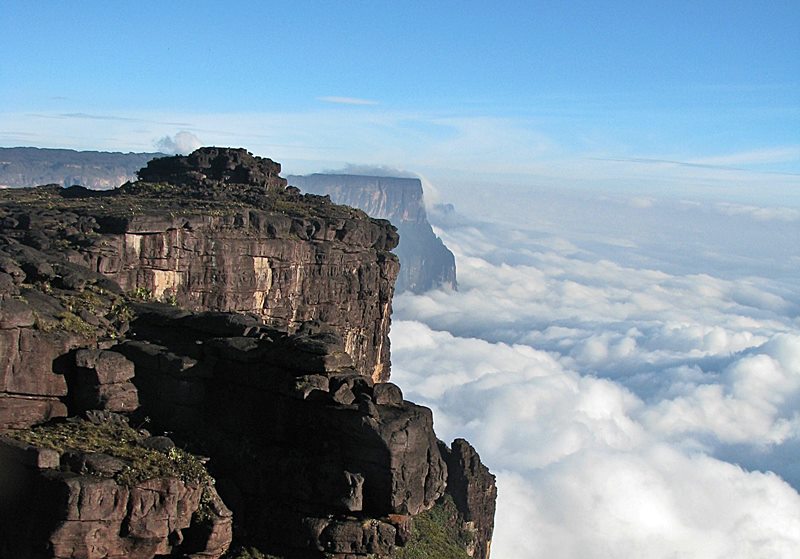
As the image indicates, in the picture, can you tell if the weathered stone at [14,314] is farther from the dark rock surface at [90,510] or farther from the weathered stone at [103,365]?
the dark rock surface at [90,510]

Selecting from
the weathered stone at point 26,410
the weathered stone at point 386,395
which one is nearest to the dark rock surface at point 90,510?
the weathered stone at point 26,410

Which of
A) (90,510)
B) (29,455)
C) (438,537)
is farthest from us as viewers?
(438,537)

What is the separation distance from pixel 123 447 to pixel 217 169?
73874 mm

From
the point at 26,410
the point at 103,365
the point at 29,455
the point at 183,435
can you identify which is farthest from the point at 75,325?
the point at 29,455

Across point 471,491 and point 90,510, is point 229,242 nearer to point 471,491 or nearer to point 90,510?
point 471,491

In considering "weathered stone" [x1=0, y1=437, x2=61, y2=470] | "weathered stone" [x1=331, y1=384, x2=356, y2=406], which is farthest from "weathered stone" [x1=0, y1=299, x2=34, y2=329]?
"weathered stone" [x1=331, y1=384, x2=356, y2=406]

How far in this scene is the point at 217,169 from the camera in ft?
364

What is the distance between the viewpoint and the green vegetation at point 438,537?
65250 mm

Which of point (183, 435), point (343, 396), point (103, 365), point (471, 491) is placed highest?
point (103, 365)

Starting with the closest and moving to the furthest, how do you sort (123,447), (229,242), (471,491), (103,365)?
(123,447) < (103,365) < (229,242) < (471,491)

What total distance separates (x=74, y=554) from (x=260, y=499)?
30.5ft

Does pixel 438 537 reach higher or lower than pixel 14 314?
lower

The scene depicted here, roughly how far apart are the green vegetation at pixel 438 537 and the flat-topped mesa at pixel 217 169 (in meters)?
43.6

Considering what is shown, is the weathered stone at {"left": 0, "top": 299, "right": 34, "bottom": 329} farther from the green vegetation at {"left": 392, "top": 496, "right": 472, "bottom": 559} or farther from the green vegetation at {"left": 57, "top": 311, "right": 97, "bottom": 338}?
the green vegetation at {"left": 392, "top": 496, "right": 472, "bottom": 559}
